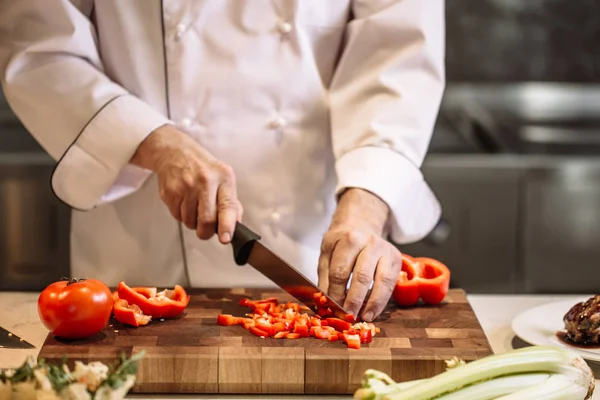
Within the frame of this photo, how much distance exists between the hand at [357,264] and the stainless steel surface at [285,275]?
0.09ft

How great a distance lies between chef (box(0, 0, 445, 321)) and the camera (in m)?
1.84

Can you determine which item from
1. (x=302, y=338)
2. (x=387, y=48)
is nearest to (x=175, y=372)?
(x=302, y=338)

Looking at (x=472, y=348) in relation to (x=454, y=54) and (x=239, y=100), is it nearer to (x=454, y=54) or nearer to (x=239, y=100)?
(x=239, y=100)

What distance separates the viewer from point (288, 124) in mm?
1934

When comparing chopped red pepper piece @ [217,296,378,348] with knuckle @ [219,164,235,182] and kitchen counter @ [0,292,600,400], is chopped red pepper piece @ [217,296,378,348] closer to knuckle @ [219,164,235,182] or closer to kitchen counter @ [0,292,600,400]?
kitchen counter @ [0,292,600,400]

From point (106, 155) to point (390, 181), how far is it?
574 millimetres

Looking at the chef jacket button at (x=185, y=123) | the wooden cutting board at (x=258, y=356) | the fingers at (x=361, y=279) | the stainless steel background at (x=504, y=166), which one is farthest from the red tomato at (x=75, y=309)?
the stainless steel background at (x=504, y=166)

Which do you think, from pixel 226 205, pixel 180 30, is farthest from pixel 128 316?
pixel 180 30

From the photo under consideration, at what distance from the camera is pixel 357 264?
1607 millimetres

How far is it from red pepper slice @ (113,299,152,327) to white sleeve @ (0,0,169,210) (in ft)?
1.21

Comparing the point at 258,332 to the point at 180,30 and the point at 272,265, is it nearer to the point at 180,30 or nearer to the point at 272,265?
the point at 272,265

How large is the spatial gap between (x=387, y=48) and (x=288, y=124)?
0.88 feet

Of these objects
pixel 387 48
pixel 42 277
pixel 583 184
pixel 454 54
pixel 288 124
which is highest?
pixel 387 48

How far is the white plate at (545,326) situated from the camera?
150 cm
